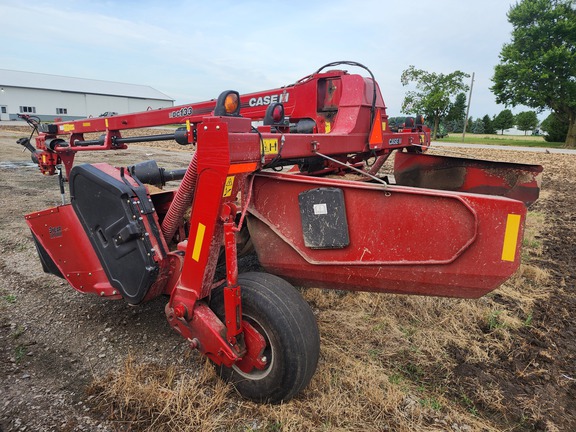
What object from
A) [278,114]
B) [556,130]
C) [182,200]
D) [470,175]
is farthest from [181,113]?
[556,130]

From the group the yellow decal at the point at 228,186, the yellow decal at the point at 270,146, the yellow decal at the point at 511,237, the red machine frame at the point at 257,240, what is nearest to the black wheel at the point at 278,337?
the red machine frame at the point at 257,240

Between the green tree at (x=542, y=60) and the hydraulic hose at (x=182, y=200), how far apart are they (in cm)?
2955

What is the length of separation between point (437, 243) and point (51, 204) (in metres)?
6.85

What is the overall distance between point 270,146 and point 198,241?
27.5 inches

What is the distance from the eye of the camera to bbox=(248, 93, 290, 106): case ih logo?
13.0 ft

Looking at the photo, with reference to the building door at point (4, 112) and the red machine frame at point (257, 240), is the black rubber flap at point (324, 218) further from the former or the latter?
the building door at point (4, 112)

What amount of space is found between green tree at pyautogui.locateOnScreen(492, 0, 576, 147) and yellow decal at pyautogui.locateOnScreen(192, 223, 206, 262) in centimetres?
2972

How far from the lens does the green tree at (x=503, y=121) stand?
52188 mm

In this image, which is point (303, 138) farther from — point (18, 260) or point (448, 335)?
point (18, 260)

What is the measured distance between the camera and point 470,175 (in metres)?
4.21

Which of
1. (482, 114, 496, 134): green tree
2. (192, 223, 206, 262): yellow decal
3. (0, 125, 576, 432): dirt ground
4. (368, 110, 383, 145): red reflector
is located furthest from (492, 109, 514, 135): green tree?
(192, 223, 206, 262): yellow decal

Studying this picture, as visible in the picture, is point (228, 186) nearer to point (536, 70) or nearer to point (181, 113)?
point (181, 113)

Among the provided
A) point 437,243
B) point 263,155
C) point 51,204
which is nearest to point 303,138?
point 263,155

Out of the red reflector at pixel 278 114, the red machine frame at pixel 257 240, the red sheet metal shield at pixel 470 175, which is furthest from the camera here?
the red sheet metal shield at pixel 470 175
